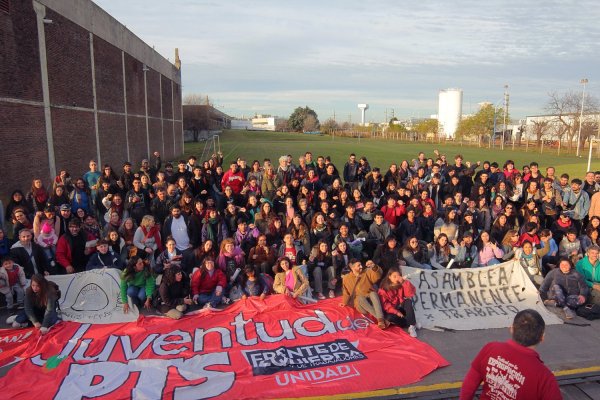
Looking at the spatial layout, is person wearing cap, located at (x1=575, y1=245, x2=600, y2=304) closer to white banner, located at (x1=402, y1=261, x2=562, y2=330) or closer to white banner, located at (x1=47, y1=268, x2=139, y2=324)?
white banner, located at (x1=402, y1=261, x2=562, y2=330)

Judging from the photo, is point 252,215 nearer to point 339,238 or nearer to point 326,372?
point 339,238

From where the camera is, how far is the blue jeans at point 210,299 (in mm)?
8164

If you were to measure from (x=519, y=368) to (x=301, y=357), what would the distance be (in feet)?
12.4

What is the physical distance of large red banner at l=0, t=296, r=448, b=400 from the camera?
222 inches

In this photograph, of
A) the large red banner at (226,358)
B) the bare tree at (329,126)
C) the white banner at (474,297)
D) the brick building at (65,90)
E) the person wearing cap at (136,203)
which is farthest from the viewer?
the bare tree at (329,126)

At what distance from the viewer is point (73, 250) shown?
8.75m

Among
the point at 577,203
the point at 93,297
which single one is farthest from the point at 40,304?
the point at 577,203

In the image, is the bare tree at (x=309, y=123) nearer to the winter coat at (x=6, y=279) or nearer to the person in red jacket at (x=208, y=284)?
the person in red jacket at (x=208, y=284)

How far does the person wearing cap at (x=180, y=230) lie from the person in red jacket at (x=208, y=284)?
1.27m

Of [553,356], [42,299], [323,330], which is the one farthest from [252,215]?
[553,356]

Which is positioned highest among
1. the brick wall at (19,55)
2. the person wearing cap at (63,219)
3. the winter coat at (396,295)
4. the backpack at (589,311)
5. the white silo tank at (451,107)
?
the white silo tank at (451,107)

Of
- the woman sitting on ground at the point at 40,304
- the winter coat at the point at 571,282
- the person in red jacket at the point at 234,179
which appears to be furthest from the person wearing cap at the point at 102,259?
the winter coat at the point at 571,282

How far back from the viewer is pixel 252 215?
10578mm

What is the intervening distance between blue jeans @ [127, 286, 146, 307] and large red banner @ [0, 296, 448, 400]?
2.22 feet
